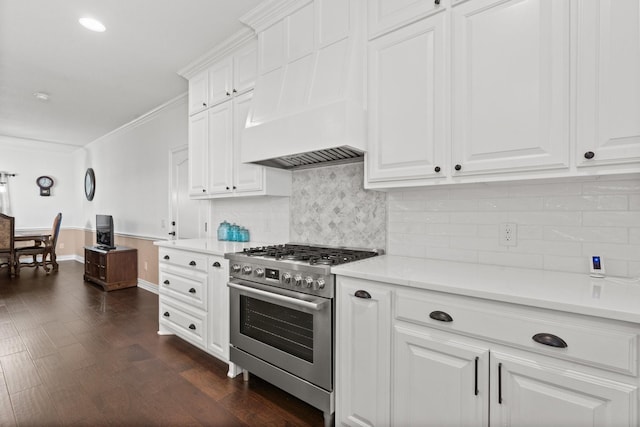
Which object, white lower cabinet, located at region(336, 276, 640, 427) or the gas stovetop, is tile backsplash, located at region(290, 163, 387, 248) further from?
white lower cabinet, located at region(336, 276, 640, 427)

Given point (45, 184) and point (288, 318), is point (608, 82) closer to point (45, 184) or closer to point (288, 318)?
point (288, 318)

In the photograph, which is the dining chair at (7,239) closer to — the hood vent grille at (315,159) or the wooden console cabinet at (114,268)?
the wooden console cabinet at (114,268)

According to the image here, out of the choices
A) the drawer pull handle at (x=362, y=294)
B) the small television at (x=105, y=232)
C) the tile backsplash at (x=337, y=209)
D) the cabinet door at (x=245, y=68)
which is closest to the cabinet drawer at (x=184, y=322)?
the tile backsplash at (x=337, y=209)

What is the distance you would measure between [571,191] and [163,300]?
3.31 metres

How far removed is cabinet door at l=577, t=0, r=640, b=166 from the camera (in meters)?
1.23

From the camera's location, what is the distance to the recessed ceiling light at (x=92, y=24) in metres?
2.58

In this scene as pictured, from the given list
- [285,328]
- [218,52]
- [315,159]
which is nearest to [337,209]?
[315,159]

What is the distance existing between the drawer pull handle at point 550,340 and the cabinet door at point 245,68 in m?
2.50

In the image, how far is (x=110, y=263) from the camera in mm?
5012

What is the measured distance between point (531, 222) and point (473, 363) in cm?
84

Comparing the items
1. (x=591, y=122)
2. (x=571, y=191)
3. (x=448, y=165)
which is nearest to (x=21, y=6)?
(x=448, y=165)

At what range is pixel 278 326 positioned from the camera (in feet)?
6.83

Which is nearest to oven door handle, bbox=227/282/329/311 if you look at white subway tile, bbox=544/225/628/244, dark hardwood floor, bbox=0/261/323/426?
dark hardwood floor, bbox=0/261/323/426

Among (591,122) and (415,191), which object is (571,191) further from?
(415,191)
